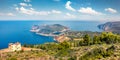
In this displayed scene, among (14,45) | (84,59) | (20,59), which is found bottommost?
(14,45)

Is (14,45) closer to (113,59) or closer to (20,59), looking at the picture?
(20,59)

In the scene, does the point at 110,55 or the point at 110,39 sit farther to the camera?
the point at 110,39

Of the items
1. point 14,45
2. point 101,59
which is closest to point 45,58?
point 101,59

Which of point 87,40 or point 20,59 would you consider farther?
point 87,40

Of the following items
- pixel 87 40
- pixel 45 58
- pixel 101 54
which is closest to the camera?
pixel 101 54

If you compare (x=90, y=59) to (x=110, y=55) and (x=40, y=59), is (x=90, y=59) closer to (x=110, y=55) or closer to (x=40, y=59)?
(x=110, y=55)

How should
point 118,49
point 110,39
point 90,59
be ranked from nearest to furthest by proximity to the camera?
point 90,59 → point 118,49 → point 110,39

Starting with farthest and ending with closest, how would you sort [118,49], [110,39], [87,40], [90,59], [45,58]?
1. [87,40]
2. [110,39]
3. [45,58]
4. [118,49]
5. [90,59]

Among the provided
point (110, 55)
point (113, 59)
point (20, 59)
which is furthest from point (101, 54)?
point (20, 59)

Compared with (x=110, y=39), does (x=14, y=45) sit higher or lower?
lower
